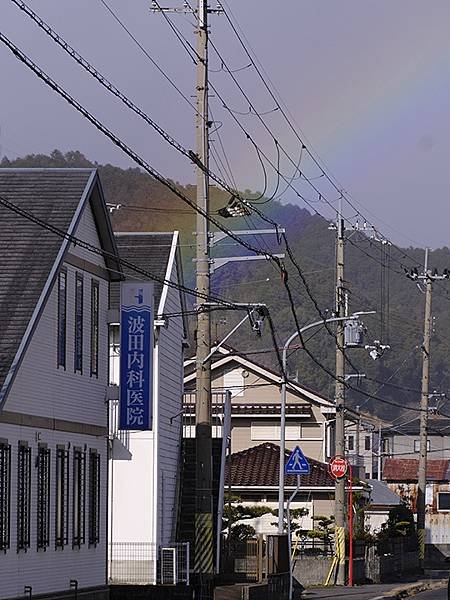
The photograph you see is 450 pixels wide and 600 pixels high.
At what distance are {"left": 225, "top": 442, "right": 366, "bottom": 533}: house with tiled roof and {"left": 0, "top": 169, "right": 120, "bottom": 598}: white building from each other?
74.5ft

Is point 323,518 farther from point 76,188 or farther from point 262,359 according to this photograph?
point 262,359

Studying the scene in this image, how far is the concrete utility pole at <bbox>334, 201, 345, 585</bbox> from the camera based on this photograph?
144ft

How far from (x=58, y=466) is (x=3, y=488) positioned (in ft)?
9.85

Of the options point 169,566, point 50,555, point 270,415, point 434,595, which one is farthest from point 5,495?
point 270,415

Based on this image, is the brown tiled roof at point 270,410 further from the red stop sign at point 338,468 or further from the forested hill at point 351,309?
the forested hill at point 351,309

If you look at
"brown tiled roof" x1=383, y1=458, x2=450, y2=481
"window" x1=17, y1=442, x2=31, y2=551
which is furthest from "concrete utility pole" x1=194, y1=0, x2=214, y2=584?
"brown tiled roof" x1=383, y1=458, x2=450, y2=481

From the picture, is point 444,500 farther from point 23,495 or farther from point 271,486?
point 23,495

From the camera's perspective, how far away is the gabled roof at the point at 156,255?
3719 centimetres

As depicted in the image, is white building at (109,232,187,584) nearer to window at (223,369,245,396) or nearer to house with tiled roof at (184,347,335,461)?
house with tiled roof at (184,347,335,461)

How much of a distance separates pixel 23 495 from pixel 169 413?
1335 centimetres

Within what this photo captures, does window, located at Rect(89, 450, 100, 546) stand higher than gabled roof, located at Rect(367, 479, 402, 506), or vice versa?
window, located at Rect(89, 450, 100, 546)

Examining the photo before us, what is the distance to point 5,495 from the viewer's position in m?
24.2

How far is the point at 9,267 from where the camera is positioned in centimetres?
2648

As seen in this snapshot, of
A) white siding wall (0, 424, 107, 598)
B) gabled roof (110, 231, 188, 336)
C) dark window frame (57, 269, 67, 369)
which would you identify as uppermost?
gabled roof (110, 231, 188, 336)
